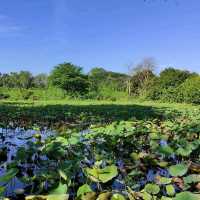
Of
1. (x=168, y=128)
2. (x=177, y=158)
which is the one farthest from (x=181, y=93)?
(x=177, y=158)

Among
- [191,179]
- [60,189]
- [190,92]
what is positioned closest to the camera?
[60,189]

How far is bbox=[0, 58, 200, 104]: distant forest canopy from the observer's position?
30594 mm

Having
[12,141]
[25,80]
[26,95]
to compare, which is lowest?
[12,141]

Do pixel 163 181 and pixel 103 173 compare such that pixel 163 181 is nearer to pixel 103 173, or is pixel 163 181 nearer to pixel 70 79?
pixel 103 173

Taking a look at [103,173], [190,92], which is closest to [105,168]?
[103,173]

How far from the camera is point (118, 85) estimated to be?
4616 cm

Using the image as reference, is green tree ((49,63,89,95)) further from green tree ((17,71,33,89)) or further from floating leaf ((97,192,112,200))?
floating leaf ((97,192,112,200))

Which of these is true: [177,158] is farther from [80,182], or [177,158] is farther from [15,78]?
[15,78]

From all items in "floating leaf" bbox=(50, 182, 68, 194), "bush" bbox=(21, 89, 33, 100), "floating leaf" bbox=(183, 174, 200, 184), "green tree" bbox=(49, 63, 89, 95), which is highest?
"green tree" bbox=(49, 63, 89, 95)

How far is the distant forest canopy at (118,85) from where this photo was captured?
3059 cm

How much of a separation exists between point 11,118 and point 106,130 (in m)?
5.64

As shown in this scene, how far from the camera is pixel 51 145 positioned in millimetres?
3924

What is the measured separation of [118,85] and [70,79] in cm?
977

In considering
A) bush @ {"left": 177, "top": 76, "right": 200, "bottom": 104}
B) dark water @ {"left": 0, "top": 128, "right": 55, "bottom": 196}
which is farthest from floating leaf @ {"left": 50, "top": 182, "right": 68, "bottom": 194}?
bush @ {"left": 177, "top": 76, "right": 200, "bottom": 104}
